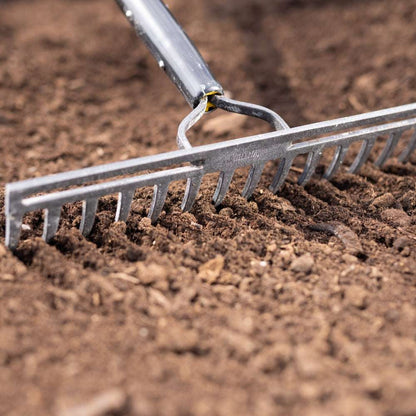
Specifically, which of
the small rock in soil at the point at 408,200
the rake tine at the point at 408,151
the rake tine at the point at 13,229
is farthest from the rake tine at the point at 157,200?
the rake tine at the point at 408,151

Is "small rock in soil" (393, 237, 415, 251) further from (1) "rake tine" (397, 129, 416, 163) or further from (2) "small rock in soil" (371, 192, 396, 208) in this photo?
(1) "rake tine" (397, 129, 416, 163)

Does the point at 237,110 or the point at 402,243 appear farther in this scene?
the point at 237,110

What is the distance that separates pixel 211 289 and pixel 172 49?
1.23 m

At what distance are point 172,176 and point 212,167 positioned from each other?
182mm

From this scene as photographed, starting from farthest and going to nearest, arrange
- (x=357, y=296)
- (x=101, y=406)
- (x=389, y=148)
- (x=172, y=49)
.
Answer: (x=389, y=148) → (x=172, y=49) → (x=357, y=296) → (x=101, y=406)

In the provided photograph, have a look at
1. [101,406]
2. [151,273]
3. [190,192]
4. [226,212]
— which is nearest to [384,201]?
[226,212]

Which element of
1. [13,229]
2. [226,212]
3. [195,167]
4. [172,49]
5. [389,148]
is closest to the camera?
[13,229]

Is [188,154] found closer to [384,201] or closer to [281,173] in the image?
[281,173]

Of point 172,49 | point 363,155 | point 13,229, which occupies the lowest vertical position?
point 13,229

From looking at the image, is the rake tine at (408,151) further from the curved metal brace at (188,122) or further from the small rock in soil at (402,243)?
the curved metal brace at (188,122)

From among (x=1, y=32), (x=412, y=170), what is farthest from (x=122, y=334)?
(x=1, y=32)

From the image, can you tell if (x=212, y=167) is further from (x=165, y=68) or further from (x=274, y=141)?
(x=165, y=68)

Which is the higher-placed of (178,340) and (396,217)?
(396,217)

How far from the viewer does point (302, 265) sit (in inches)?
72.4
